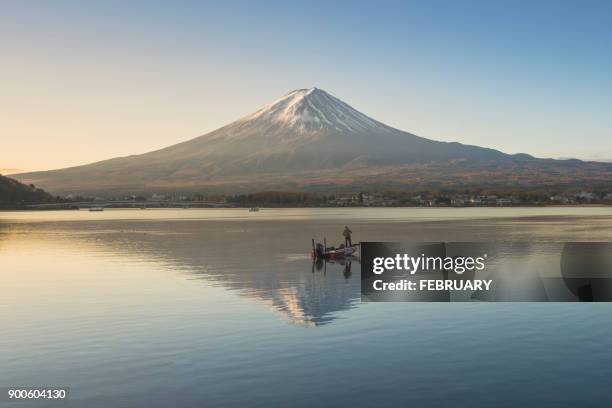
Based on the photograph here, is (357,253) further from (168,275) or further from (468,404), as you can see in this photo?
(468,404)

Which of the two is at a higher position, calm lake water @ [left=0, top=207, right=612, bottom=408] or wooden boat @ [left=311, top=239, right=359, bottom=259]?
wooden boat @ [left=311, top=239, right=359, bottom=259]

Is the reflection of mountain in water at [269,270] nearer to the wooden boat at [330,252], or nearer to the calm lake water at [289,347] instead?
the calm lake water at [289,347]

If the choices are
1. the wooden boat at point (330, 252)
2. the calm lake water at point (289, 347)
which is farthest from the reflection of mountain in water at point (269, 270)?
the wooden boat at point (330, 252)

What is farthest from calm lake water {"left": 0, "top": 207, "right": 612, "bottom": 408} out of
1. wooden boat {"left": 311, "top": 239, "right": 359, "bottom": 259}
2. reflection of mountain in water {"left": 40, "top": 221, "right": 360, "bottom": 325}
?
wooden boat {"left": 311, "top": 239, "right": 359, "bottom": 259}

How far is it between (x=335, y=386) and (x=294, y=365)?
7.56 ft

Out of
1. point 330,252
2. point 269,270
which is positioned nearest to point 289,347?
point 269,270

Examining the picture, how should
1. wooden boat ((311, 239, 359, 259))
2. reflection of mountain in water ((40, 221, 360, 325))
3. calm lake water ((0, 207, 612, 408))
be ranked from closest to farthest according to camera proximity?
calm lake water ((0, 207, 612, 408))
reflection of mountain in water ((40, 221, 360, 325))
wooden boat ((311, 239, 359, 259))

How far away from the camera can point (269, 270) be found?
46219mm

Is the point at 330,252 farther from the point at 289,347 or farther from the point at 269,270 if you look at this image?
the point at 289,347

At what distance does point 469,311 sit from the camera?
29.0 meters

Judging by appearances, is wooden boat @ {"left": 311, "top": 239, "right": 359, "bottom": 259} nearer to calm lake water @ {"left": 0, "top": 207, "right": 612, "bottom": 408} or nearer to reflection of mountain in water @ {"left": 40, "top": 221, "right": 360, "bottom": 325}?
reflection of mountain in water @ {"left": 40, "top": 221, "right": 360, "bottom": 325}

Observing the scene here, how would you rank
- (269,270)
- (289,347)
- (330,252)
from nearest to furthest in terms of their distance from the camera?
(289,347)
(269,270)
(330,252)

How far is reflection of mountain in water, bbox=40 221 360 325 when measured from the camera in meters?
31.4

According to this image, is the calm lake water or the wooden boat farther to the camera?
the wooden boat
